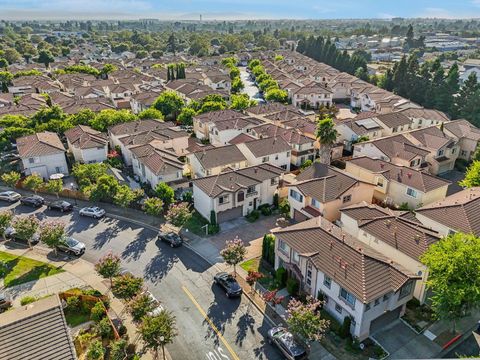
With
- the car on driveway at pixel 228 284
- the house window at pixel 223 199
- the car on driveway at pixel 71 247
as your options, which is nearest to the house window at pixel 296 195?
the house window at pixel 223 199

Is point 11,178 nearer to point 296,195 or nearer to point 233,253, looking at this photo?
point 233,253

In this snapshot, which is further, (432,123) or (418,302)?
(432,123)

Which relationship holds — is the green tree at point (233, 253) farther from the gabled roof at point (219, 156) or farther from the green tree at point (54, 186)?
the green tree at point (54, 186)

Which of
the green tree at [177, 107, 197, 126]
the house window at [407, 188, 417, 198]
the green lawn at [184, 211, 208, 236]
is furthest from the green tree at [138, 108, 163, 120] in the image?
the house window at [407, 188, 417, 198]

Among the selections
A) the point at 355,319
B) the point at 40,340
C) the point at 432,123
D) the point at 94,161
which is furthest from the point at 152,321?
the point at 432,123

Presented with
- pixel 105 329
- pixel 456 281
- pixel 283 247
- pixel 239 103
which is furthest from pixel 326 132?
pixel 105 329

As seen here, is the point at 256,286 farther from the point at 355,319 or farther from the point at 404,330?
the point at 404,330

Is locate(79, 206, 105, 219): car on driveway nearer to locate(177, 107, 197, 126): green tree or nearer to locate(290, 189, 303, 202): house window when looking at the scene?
locate(290, 189, 303, 202): house window
